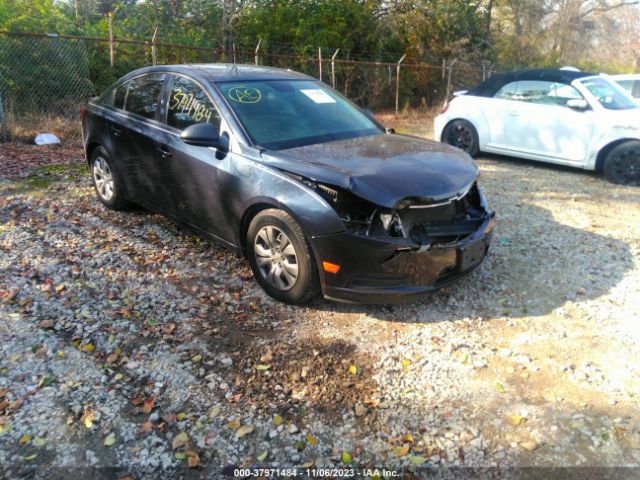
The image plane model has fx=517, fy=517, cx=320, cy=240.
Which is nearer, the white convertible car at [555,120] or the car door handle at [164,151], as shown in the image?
the car door handle at [164,151]

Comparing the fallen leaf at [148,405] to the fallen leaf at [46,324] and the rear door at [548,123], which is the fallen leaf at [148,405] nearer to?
the fallen leaf at [46,324]

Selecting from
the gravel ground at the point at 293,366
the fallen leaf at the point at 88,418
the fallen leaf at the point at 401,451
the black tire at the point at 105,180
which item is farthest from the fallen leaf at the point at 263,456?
the black tire at the point at 105,180

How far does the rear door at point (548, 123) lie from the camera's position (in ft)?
25.1

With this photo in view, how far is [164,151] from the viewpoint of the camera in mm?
4699

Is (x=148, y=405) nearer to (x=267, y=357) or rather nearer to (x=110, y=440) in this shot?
(x=110, y=440)

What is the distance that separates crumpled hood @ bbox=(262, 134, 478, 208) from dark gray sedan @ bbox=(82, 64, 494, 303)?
0.03 feet

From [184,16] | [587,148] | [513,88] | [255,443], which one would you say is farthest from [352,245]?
[184,16]

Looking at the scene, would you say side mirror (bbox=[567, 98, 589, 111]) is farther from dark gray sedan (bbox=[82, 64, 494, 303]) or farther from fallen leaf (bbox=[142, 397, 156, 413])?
fallen leaf (bbox=[142, 397, 156, 413])

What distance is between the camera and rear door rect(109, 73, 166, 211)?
490 cm

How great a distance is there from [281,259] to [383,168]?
100 centimetres

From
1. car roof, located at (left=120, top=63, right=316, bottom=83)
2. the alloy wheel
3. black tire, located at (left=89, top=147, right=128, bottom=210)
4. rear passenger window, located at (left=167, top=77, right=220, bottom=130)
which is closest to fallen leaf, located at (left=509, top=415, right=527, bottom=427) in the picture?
the alloy wheel

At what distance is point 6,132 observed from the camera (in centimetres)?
934

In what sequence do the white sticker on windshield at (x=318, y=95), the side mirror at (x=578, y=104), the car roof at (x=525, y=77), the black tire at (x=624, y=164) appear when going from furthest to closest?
the car roof at (x=525, y=77), the side mirror at (x=578, y=104), the black tire at (x=624, y=164), the white sticker on windshield at (x=318, y=95)

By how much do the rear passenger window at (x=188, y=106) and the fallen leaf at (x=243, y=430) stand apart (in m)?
2.50
